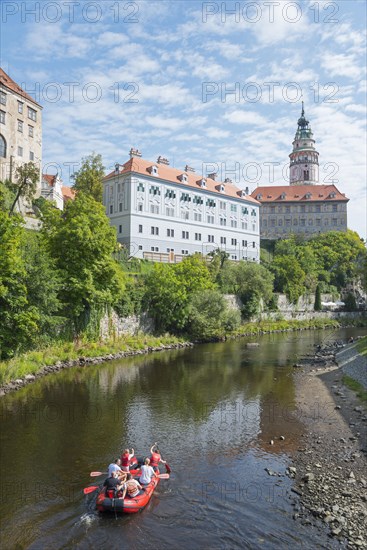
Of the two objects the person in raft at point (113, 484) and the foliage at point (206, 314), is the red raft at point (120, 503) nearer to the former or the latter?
the person in raft at point (113, 484)

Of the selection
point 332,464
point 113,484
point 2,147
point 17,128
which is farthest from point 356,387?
point 17,128

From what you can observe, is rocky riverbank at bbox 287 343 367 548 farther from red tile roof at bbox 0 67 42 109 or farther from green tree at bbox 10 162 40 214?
red tile roof at bbox 0 67 42 109

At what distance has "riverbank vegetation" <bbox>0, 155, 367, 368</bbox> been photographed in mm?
25297

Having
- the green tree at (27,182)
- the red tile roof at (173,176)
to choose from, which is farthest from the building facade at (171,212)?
the green tree at (27,182)

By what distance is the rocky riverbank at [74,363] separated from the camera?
2374 cm

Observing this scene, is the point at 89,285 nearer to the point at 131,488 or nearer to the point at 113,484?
the point at 113,484

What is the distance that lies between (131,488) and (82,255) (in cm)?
2274

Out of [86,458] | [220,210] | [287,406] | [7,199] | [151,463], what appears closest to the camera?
[151,463]

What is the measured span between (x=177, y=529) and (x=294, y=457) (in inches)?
241

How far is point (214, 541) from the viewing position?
35.9 feet

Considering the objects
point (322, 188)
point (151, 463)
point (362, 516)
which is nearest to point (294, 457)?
point (362, 516)

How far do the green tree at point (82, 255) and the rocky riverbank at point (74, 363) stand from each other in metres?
2.99

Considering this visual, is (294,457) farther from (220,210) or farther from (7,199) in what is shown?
(220,210)

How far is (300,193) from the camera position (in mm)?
104312
